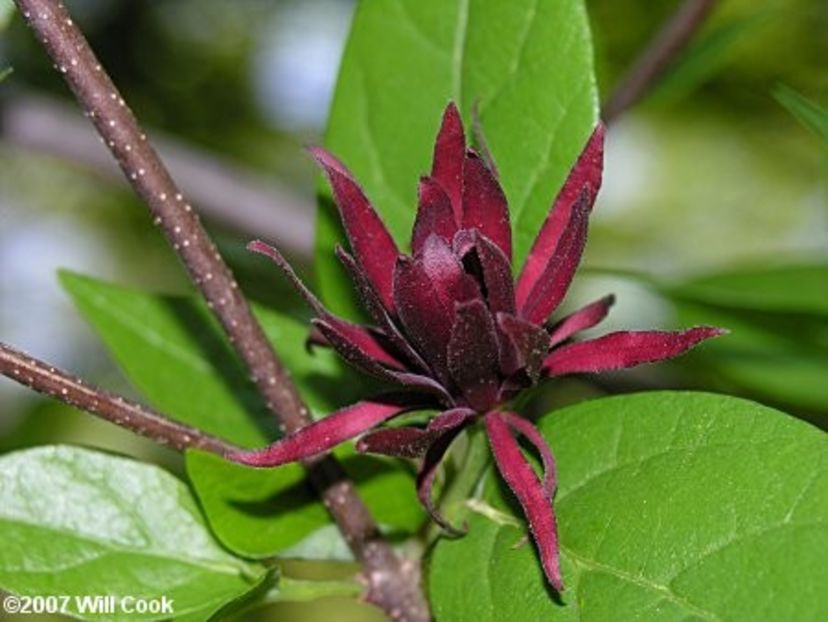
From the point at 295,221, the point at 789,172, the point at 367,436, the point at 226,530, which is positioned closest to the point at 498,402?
the point at 367,436

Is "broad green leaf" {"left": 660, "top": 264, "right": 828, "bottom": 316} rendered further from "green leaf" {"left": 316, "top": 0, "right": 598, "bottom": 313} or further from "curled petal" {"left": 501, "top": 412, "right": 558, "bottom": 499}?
"curled petal" {"left": 501, "top": 412, "right": 558, "bottom": 499}

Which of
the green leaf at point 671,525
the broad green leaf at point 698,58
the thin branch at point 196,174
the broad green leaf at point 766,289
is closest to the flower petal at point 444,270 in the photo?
the green leaf at point 671,525

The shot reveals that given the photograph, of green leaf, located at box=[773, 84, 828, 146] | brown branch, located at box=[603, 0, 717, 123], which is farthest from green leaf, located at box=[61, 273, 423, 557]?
brown branch, located at box=[603, 0, 717, 123]

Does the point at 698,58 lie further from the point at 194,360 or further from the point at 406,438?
the point at 406,438

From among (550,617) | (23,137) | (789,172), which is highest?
(789,172)

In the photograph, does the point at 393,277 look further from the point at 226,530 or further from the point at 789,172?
the point at 789,172

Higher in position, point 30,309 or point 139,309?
point 30,309
